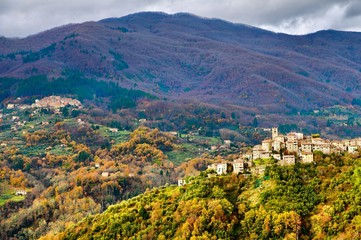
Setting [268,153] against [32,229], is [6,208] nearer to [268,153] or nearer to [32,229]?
[32,229]

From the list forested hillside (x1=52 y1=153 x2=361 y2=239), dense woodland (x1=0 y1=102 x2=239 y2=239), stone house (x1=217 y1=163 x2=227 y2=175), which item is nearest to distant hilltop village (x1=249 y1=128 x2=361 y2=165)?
forested hillside (x1=52 y1=153 x2=361 y2=239)

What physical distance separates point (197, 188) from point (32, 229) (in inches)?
2037

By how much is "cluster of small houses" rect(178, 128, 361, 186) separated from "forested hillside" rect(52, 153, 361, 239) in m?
1.83

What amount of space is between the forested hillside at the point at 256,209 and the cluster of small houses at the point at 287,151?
183 centimetres

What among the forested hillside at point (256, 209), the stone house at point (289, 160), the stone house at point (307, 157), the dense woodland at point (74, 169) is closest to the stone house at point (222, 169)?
the forested hillside at point (256, 209)

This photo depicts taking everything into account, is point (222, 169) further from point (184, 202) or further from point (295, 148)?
point (295, 148)

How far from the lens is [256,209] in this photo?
228 feet

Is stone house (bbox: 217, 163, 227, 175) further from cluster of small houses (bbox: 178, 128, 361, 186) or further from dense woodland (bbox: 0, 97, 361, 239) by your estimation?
dense woodland (bbox: 0, 97, 361, 239)

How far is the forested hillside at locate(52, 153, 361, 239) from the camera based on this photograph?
6425cm

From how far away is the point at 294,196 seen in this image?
228 feet

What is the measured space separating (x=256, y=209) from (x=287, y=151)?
49.6 feet

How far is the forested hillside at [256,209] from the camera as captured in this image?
6425 cm

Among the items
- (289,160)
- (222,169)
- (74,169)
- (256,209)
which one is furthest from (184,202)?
(74,169)

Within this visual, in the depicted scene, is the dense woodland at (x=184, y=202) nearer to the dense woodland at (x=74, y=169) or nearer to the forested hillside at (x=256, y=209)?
the forested hillside at (x=256, y=209)
